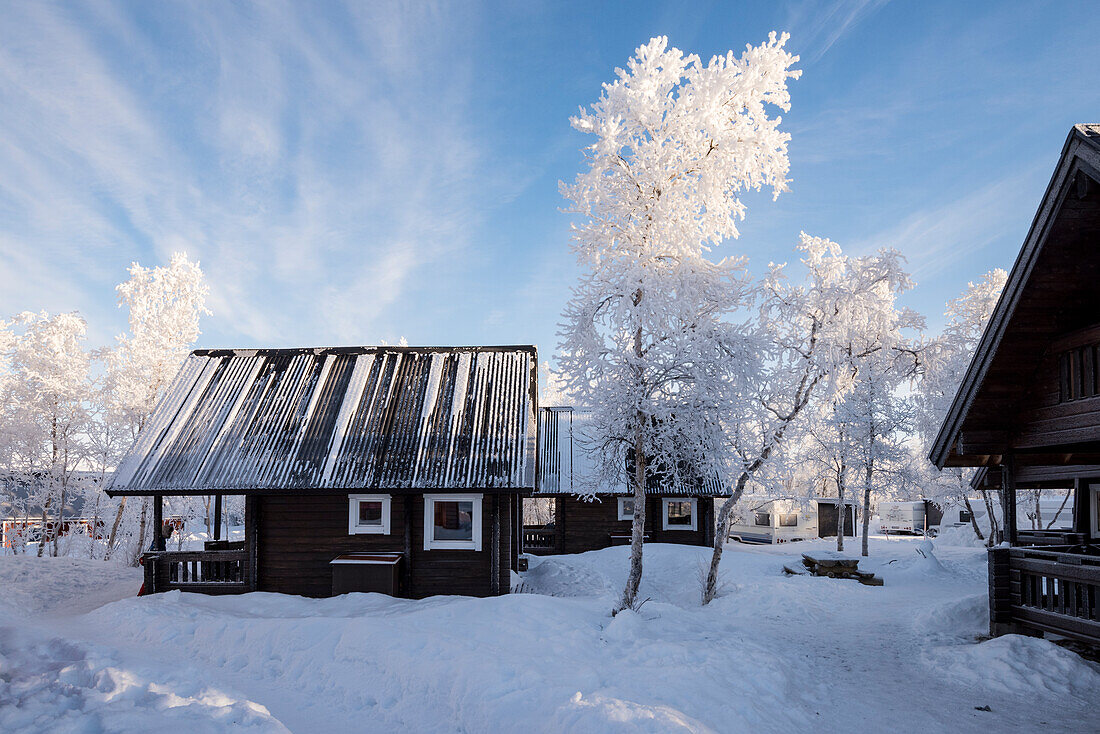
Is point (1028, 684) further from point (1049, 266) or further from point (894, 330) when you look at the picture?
point (894, 330)

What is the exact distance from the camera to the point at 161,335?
27641 mm

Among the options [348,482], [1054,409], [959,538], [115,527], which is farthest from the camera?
[959,538]

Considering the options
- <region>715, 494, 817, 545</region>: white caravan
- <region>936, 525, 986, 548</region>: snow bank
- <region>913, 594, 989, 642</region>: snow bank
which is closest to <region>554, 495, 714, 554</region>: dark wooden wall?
<region>715, 494, 817, 545</region>: white caravan

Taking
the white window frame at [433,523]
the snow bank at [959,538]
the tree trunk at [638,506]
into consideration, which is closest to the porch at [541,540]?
the white window frame at [433,523]

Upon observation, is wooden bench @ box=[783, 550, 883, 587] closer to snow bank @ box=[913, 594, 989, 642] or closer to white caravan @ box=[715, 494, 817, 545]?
snow bank @ box=[913, 594, 989, 642]

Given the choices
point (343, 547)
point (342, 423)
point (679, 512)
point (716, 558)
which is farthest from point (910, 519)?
point (342, 423)

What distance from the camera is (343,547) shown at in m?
15.6

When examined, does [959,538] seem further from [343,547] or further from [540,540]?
[343,547]

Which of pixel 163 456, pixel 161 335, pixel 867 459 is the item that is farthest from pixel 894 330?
pixel 161 335

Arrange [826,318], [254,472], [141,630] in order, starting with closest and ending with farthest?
[141,630] < [254,472] < [826,318]

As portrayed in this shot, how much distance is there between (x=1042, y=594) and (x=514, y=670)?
9101 mm

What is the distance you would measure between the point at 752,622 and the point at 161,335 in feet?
85.7

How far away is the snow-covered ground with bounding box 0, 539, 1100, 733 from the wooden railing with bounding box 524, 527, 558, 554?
42.7 ft

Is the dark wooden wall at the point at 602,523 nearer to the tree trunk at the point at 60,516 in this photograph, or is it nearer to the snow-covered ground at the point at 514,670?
the snow-covered ground at the point at 514,670
